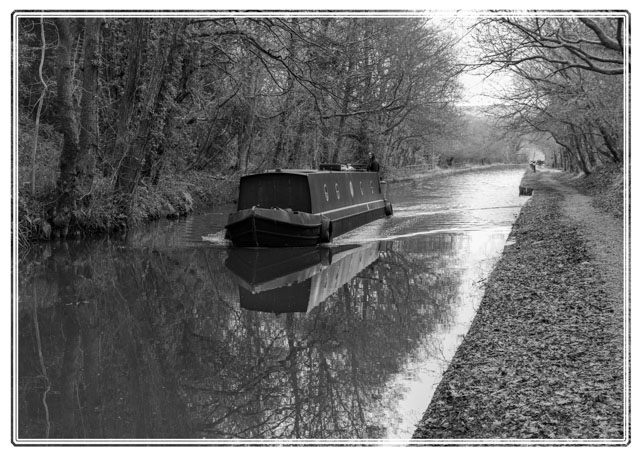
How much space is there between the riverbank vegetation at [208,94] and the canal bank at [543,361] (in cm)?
420

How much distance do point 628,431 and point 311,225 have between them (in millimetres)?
10523

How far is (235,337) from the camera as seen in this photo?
732 cm

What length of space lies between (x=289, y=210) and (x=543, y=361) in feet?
29.1

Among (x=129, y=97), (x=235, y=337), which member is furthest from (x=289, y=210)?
(x=235, y=337)

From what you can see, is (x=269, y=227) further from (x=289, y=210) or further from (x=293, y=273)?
(x=293, y=273)

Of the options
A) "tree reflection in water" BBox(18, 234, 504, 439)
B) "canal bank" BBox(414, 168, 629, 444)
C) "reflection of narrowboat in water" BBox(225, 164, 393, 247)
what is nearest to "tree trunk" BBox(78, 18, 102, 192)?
"tree reflection in water" BBox(18, 234, 504, 439)

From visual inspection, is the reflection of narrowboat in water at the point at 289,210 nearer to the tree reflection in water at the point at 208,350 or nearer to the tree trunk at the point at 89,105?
the tree reflection in water at the point at 208,350

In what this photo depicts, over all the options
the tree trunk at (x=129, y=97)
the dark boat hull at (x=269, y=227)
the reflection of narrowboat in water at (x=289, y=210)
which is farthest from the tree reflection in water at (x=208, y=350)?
the tree trunk at (x=129, y=97)

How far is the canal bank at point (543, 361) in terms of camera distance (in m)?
4.23

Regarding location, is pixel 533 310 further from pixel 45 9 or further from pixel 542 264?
pixel 45 9

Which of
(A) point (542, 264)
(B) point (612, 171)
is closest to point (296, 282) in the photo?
(A) point (542, 264)

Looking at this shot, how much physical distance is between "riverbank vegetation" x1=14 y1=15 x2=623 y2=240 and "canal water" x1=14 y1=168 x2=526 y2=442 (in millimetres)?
2151

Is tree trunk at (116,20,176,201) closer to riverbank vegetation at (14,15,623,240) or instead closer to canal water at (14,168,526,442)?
riverbank vegetation at (14,15,623,240)

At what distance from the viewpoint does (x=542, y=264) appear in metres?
9.93
